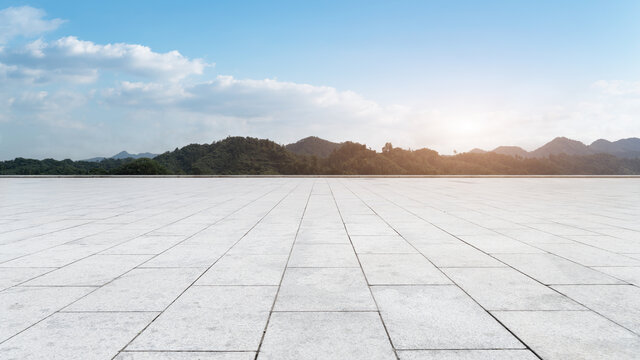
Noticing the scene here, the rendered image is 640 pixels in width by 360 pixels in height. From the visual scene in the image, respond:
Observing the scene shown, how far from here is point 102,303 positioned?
3.81m

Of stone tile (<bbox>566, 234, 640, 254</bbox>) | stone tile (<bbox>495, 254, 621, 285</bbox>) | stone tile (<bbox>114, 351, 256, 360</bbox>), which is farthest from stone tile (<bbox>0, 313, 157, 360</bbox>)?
stone tile (<bbox>566, 234, 640, 254</bbox>)

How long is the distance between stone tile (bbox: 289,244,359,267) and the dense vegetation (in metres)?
53.6

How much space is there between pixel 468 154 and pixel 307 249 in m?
94.5

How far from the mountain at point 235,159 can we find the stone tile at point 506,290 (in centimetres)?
5908

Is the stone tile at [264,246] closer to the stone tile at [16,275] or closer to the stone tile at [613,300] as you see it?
the stone tile at [16,275]

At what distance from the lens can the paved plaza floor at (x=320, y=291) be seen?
2.94 meters

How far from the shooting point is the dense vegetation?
63.8m

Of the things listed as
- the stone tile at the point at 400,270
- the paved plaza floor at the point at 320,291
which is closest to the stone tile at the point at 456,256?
the paved plaza floor at the point at 320,291

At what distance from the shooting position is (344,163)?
82188mm

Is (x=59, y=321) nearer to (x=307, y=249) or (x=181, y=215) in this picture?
(x=307, y=249)

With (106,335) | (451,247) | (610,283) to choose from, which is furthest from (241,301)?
(610,283)

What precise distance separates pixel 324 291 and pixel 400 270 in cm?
131

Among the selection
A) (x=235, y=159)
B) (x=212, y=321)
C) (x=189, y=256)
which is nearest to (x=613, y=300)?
(x=212, y=321)

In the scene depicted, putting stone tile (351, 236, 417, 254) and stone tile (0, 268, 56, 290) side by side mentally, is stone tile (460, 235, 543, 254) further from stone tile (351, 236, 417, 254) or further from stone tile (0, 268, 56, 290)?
stone tile (0, 268, 56, 290)
